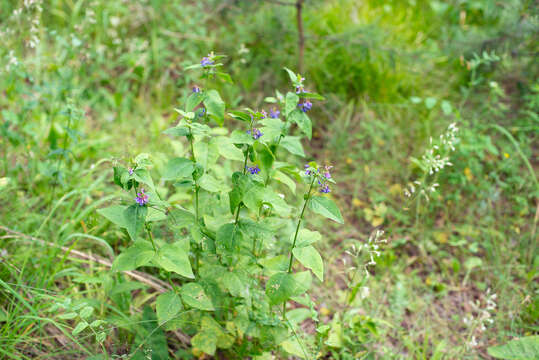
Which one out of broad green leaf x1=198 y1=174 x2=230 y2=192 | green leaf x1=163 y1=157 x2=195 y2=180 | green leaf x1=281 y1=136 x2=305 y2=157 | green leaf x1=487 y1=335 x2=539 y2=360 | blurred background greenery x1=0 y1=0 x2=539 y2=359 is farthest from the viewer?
blurred background greenery x1=0 y1=0 x2=539 y2=359

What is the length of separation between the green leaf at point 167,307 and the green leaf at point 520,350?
1433mm

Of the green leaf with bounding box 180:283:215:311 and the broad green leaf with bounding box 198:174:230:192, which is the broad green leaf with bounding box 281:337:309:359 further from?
the broad green leaf with bounding box 198:174:230:192

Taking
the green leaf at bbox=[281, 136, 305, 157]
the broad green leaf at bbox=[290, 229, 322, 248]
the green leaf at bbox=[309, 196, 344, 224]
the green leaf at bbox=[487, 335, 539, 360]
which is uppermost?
the green leaf at bbox=[281, 136, 305, 157]

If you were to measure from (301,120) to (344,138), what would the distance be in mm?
1743

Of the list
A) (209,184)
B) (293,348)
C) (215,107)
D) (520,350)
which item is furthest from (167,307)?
(520,350)

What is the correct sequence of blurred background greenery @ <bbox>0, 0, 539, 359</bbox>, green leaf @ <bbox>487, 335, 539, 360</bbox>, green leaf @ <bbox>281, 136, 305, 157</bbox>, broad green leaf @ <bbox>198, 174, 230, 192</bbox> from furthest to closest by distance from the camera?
1. blurred background greenery @ <bbox>0, 0, 539, 359</bbox>
2. green leaf @ <bbox>487, 335, 539, 360</bbox>
3. green leaf @ <bbox>281, 136, 305, 157</bbox>
4. broad green leaf @ <bbox>198, 174, 230, 192</bbox>

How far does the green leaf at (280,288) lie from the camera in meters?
1.40

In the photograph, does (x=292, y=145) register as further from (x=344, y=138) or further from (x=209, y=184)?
(x=344, y=138)

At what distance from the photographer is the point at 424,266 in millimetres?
2521

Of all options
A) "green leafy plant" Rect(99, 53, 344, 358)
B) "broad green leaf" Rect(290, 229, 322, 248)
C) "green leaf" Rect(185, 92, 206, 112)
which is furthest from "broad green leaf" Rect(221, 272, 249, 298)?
"green leaf" Rect(185, 92, 206, 112)

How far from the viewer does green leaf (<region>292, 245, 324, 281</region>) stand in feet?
4.51

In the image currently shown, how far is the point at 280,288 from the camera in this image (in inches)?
55.4

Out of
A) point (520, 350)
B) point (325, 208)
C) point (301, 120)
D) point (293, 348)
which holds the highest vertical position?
point (301, 120)

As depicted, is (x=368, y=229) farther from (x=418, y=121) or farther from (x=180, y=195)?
(x=180, y=195)
